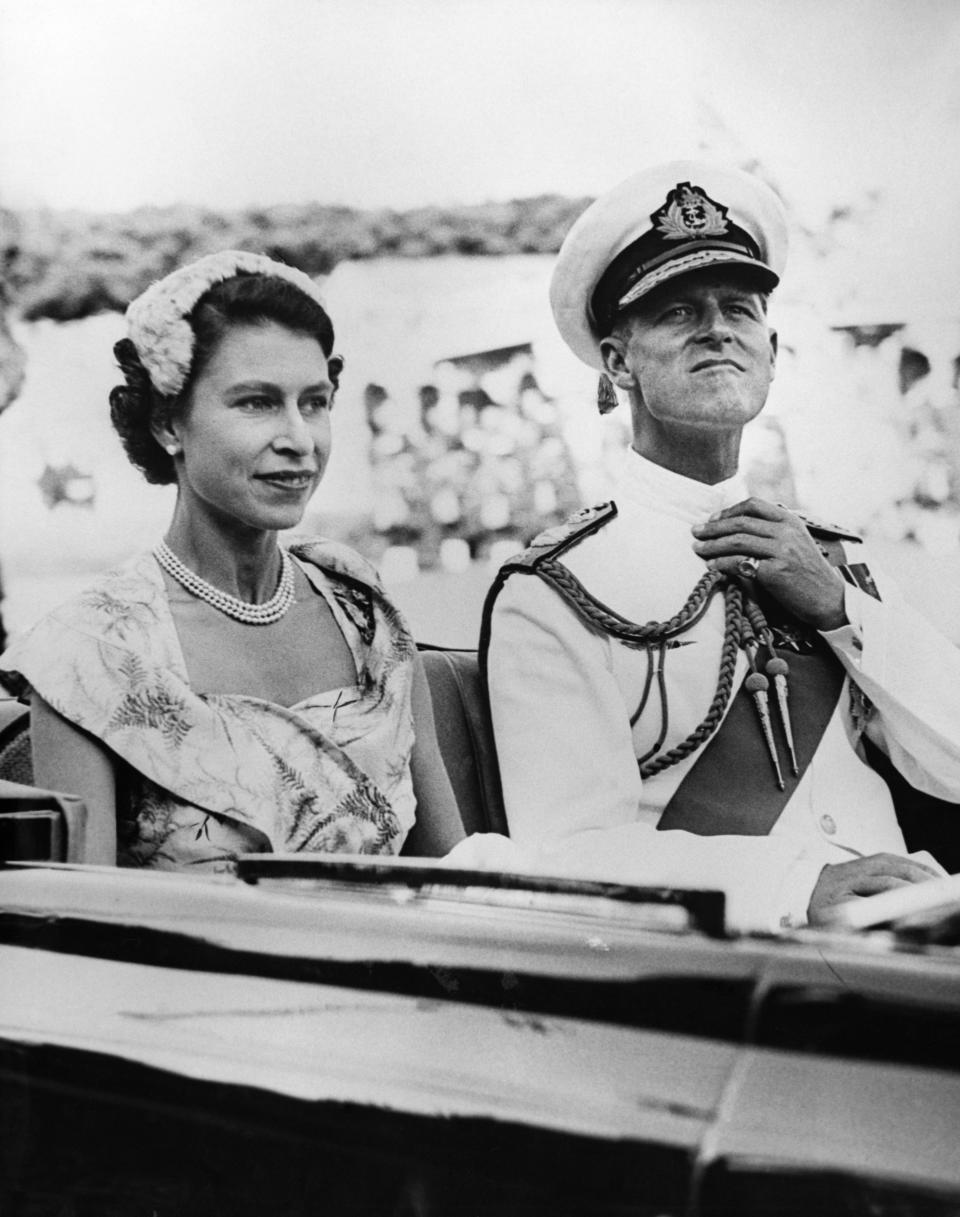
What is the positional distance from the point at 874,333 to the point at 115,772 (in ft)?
3.41

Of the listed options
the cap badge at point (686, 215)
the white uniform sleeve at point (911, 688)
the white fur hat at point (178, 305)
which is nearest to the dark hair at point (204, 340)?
the white fur hat at point (178, 305)

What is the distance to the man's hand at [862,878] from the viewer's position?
1505 millimetres

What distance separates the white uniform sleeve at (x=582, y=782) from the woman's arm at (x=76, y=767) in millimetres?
472

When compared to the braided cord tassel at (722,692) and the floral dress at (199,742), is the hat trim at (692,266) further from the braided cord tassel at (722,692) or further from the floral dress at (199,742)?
the floral dress at (199,742)

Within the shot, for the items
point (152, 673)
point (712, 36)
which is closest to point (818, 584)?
point (712, 36)

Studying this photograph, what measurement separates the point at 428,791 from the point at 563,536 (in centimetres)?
36

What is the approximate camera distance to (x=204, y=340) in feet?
5.49

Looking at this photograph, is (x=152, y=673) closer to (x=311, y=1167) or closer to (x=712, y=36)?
(x=311, y=1167)

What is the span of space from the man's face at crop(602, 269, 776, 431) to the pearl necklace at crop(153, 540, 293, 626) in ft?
1.63

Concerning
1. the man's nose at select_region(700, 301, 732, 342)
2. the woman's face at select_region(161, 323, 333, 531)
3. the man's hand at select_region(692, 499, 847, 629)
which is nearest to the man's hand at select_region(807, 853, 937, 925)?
the man's hand at select_region(692, 499, 847, 629)

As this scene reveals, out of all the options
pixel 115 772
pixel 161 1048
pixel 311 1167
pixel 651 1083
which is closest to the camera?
pixel 651 1083

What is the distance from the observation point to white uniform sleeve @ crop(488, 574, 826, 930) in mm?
1544

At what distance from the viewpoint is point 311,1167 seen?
3.82ft

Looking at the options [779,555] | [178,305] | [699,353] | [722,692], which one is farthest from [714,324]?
[178,305]
